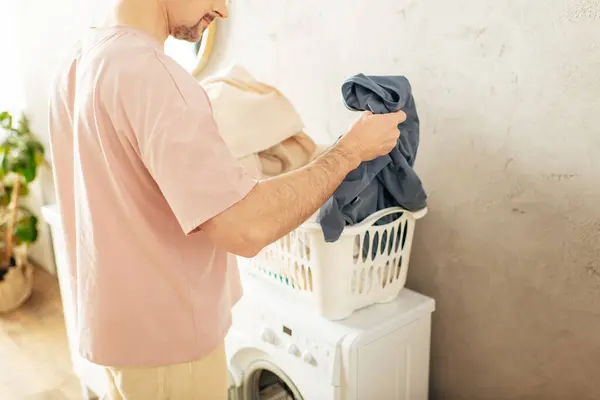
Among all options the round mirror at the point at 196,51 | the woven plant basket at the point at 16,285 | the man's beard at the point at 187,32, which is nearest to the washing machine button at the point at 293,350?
the man's beard at the point at 187,32

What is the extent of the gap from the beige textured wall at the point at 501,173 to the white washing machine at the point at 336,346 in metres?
0.14

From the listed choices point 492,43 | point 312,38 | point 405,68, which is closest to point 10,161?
point 312,38

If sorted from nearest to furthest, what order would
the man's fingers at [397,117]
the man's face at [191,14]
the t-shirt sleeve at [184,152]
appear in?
the t-shirt sleeve at [184,152], the man's face at [191,14], the man's fingers at [397,117]

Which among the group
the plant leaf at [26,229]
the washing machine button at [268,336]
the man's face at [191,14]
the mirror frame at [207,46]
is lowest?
the plant leaf at [26,229]

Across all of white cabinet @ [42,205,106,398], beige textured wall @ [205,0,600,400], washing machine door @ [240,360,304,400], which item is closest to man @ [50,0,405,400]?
beige textured wall @ [205,0,600,400]

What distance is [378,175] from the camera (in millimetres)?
1332

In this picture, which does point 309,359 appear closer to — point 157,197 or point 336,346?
point 336,346

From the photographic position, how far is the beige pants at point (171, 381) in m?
1.08

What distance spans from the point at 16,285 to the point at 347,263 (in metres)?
Result: 2.37

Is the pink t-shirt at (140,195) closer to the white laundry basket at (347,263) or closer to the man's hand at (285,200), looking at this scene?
the man's hand at (285,200)

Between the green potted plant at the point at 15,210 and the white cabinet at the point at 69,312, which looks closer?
the white cabinet at the point at 69,312

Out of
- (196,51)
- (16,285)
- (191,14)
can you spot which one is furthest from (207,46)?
(16,285)

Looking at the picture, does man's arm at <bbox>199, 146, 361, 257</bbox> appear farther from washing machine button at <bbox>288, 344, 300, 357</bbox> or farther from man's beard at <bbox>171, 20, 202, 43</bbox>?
washing machine button at <bbox>288, 344, 300, 357</bbox>

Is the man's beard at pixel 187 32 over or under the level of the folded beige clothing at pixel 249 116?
over
